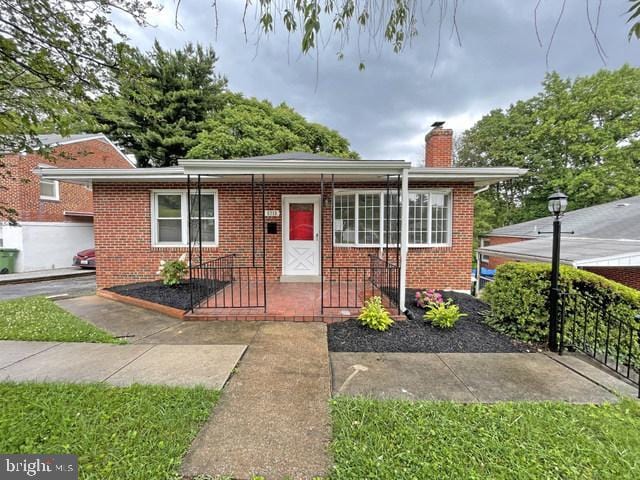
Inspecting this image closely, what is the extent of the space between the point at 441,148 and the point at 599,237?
10.4 meters

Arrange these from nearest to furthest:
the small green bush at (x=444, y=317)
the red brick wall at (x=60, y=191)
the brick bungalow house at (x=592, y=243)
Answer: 1. the small green bush at (x=444, y=317)
2. the brick bungalow house at (x=592, y=243)
3. the red brick wall at (x=60, y=191)

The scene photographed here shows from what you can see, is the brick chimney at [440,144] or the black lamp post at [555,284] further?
the brick chimney at [440,144]

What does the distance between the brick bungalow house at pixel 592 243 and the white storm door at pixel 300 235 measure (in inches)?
188

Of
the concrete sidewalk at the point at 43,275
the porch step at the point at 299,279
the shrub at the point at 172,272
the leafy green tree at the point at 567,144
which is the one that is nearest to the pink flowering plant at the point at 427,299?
the porch step at the point at 299,279

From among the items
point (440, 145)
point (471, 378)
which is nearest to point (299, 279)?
point (471, 378)

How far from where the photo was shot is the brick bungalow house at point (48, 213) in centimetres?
1236

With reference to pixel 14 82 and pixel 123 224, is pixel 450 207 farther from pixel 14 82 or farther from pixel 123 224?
pixel 123 224

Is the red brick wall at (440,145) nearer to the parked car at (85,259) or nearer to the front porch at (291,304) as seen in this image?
the front porch at (291,304)

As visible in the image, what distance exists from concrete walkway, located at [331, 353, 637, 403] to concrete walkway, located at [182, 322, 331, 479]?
357 millimetres

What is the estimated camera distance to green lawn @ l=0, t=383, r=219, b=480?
1.85 meters

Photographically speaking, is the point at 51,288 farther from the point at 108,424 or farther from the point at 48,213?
the point at 108,424

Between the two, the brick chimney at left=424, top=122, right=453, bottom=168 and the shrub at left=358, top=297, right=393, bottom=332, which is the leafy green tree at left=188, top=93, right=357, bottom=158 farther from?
the shrub at left=358, top=297, right=393, bottom=332

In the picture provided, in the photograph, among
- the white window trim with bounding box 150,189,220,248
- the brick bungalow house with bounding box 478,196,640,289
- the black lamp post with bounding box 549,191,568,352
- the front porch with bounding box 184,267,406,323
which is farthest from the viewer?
the brick bungalow house with bounding box 478,196,640,289

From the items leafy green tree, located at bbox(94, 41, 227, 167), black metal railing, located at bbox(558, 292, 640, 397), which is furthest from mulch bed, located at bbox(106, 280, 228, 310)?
leafy green tree, located at bbox(94, 41, 227, 167)
